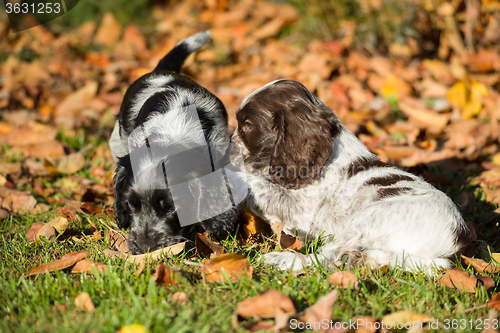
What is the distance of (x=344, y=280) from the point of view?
2.37m

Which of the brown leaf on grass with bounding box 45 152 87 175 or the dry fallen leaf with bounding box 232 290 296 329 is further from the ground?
the brown leaf on grass with bounding box 45 152 87 175

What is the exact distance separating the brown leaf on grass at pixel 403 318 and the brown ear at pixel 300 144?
140 centimetres

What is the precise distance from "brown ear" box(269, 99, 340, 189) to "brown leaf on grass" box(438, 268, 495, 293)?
3.91 feet

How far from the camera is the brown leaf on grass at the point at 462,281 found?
2.41m

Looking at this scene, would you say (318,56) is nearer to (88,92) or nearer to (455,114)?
(455,114)

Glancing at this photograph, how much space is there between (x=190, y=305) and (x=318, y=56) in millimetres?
5979

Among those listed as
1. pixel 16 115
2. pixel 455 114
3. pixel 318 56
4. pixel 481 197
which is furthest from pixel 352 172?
pixel 16 115

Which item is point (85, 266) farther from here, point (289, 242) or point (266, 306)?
point (289, 242)

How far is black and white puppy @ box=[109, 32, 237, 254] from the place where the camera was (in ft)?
9.22

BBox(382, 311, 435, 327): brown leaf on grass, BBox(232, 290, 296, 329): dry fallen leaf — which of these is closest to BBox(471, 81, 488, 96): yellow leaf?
BBox(382, 311, 435, 327): brown leaf on grass

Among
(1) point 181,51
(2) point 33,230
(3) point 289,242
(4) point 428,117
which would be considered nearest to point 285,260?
(3) point 289,242

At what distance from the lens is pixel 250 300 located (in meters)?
2.03

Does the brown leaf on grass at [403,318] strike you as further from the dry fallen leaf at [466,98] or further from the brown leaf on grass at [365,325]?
the dry fallen leaf at [466,98]

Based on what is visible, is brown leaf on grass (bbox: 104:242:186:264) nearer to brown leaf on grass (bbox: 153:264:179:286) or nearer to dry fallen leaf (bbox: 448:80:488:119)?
brown leaf on grass (bbox: 153:264:179:286)
